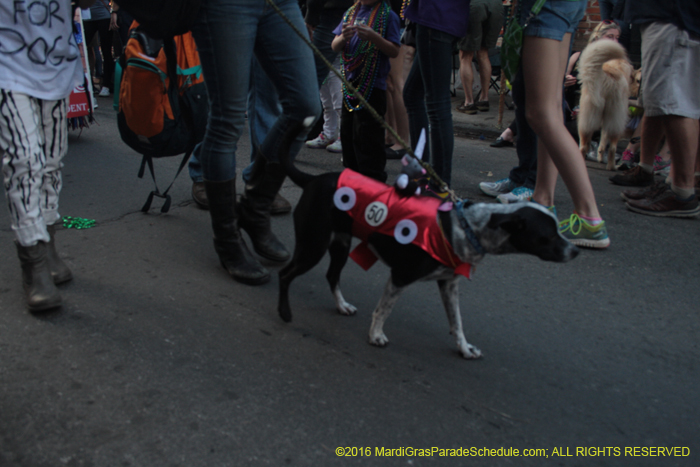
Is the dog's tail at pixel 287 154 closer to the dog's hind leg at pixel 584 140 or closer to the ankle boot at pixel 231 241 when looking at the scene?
the ankle boot at pixel 231 241

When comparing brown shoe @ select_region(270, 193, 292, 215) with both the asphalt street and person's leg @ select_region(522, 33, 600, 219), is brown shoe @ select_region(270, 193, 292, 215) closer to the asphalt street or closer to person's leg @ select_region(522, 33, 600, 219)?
the asphalt street

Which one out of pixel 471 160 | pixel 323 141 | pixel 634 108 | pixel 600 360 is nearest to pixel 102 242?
pixel 600 360

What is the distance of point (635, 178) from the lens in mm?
5141

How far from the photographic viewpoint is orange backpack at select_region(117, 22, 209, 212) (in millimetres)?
2943

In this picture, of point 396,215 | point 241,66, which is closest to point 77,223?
point 241,66

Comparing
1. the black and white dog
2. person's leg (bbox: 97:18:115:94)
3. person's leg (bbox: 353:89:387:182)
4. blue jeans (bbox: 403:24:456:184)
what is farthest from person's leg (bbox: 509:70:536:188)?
person's leg (bbox: 97:18:115:94)

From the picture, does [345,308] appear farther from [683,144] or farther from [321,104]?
[683,144]

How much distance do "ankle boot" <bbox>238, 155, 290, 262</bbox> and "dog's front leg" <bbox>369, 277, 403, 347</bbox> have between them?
904 millimetres

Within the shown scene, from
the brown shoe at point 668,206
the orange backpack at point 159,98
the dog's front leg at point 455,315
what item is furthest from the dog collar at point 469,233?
the brown shoe at point 668,206

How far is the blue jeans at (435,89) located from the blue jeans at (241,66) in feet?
4.54

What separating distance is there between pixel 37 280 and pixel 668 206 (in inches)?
164

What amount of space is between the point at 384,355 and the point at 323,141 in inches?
165

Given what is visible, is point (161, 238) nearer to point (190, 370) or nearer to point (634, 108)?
point (190, 370)

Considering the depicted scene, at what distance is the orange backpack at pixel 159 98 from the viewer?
2.94m
